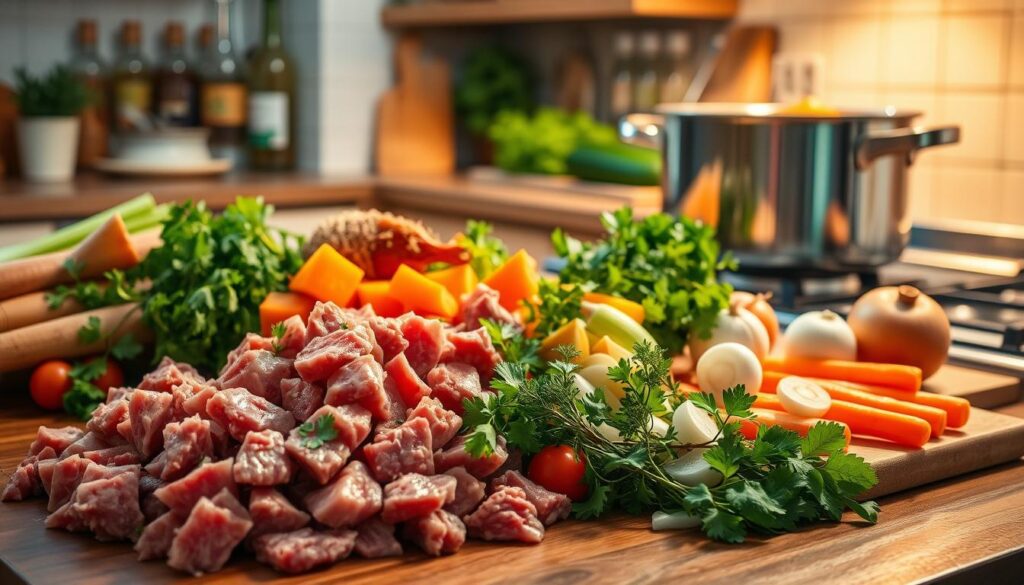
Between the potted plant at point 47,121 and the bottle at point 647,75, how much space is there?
169 centimetres

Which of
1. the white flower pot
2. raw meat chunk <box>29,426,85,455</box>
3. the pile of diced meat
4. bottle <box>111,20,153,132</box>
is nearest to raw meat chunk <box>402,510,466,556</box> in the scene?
the pile of diced meat

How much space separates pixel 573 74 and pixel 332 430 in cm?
302

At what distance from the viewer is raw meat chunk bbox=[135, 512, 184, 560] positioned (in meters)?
1.07

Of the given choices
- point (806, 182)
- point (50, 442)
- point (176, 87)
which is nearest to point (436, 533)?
point (50, 442)

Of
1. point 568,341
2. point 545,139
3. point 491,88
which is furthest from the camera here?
point 491,88

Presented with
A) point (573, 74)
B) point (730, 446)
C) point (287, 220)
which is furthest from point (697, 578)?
point (573, 74)

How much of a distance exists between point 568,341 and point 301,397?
1.12 ft

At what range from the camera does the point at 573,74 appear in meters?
4.00

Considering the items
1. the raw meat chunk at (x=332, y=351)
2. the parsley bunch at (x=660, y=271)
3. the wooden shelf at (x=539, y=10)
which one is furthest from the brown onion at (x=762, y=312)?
the wooden shelf at (x=539, y=10)

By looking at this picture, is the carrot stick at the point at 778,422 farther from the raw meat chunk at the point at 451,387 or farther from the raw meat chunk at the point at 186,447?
the raw meat chunk at the point at 186,447

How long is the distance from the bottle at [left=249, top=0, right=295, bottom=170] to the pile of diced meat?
9.16 feet

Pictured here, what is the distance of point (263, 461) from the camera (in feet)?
3.58

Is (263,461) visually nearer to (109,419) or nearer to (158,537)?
(158,537)

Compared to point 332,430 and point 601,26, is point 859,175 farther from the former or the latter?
point 601,26
